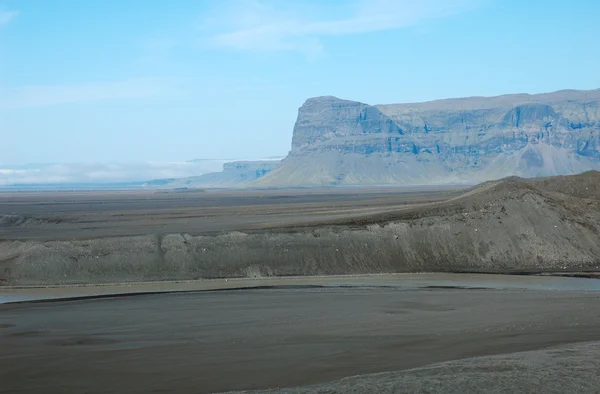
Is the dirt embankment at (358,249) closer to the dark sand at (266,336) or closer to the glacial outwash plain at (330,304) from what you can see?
the glacial outwash plain at (330,304)

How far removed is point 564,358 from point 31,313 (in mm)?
19972

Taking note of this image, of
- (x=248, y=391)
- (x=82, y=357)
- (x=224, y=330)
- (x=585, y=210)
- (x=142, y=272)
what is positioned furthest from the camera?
(x=585, y=210)

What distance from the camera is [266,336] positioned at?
23.9 m

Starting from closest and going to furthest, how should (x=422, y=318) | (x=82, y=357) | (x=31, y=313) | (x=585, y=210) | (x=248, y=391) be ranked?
(x=248, y=391) < (x=82, y=357) < (x=422, y=318) < (x=31, y=313) < (x=585, y=210)

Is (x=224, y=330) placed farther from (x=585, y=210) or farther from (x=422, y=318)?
(x=585, y=210)

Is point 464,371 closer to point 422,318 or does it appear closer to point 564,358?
point 564,358

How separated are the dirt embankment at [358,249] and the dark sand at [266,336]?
946 centimetres

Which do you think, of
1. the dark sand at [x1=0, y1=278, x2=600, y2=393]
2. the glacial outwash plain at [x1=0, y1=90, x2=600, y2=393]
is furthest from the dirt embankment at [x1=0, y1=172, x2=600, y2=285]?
the dark sand at [x1=0, y1=278, x2=600, y2=393]

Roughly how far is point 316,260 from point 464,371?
85.2 feet

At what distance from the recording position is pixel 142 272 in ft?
140

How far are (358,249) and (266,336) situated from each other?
22311mm

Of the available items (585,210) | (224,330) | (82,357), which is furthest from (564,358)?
(585,210)

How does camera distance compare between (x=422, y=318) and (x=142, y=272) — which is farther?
(x=142, y=272)

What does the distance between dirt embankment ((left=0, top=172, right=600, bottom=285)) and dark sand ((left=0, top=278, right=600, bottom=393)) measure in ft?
31.0
